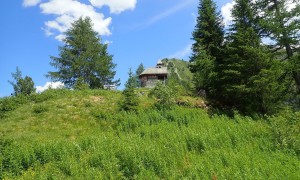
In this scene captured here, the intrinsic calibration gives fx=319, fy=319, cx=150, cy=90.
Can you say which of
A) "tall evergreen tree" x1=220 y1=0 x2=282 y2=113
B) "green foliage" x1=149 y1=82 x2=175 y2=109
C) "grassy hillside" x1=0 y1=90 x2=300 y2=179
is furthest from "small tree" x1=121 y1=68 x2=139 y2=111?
"tall evergreen tree" x1=220 y1=0 x2=282 y2=113

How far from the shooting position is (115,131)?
839 inches

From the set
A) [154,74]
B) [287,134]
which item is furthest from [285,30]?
[154,74]

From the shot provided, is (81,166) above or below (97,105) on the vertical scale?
below

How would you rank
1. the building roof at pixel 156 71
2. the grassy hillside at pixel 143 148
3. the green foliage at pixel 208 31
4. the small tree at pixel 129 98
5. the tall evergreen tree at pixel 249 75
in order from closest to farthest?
the grassy hillside at pixel 143 148 < the tall evergreen tree at pixel 249 75 < the small tree at pixel 129 98 < the green foliage at pixel 208 31 < the building roof at pixel 156 71

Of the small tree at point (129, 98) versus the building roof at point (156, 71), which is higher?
the building roof at point (156, 71)

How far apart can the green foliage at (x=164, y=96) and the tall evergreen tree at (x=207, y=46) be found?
12.0 feet

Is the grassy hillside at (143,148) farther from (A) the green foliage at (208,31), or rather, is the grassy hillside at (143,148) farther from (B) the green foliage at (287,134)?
(A) the green foliage at (208,31)

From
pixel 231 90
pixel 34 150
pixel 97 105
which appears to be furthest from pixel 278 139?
pixel 97 105

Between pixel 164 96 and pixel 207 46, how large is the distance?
8285mm

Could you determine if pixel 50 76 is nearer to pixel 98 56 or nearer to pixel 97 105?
pixel 98 56

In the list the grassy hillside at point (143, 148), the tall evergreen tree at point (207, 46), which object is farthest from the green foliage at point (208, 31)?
the grassy hillside at point (143, 148)

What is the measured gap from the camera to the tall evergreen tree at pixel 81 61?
46.2m

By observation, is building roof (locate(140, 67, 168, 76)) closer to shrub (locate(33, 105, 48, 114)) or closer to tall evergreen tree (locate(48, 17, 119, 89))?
tall evergreen tree (locate(48, 17, 119, 89))

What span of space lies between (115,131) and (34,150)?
6410 millimetres
